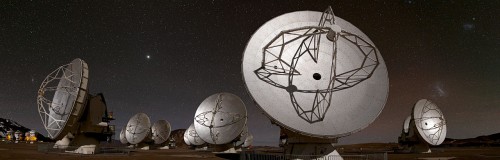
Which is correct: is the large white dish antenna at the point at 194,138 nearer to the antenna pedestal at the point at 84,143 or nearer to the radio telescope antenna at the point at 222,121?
the radio telescope antenna at the point at 222,121

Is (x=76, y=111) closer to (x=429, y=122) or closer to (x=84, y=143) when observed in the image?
Answer: (x=84, y=143)

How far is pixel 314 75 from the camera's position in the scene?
1927cm

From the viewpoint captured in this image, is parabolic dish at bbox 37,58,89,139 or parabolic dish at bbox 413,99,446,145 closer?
parabolic dish at bbox 37,58,89,139

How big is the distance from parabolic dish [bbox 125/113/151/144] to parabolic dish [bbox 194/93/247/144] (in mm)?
17849

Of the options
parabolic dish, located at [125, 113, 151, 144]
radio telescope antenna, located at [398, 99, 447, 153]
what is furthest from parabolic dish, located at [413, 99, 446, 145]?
parabolic dish, located at [125, 113, 151, 144]

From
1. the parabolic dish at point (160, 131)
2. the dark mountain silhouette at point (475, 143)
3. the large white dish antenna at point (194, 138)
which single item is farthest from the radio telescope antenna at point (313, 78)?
the dark mountain silhouette at point (475, 143)

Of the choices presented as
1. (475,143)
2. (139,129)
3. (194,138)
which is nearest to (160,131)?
(194,138)

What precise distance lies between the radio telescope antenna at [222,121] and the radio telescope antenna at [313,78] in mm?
16729

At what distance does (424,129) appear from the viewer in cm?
4322

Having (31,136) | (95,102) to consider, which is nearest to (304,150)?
(95,102)

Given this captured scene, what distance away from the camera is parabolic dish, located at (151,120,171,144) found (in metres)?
60.2

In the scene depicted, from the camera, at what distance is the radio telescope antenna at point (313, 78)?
17734mm

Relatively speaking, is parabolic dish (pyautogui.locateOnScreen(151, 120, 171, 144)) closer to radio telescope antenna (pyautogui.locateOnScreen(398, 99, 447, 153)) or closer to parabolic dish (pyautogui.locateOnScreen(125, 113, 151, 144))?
parabolic dish (pyautogui.locateOnScreen(125, 113, 151, 144))

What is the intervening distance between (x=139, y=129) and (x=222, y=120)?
2181 cm
